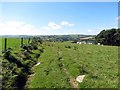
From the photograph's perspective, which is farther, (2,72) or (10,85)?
(2,72)

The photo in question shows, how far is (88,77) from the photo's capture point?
77.9 feet

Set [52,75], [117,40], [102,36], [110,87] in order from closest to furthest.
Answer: [110,87] < [52,75] < [117,40] < [102,36]

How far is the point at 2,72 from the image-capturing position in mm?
22672

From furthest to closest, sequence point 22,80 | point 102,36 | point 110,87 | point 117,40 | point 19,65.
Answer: point 102,36
point 117,40
point 19,65
point 22,80
point 110,87

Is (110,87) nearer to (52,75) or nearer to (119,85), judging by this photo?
(119,85)

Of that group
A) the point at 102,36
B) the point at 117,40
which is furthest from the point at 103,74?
the point at 102,36

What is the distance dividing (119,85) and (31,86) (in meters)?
7.53

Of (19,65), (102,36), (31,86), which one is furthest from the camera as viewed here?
(102,36)

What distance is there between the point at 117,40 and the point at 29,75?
105431 millimetres

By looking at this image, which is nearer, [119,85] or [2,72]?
[119,85]

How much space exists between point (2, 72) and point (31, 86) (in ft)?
9.96

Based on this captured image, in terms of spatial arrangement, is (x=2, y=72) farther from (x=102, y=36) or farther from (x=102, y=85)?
(x=102, y=36)

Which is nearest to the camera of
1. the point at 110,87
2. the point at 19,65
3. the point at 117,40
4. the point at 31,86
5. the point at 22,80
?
the point at 110,87

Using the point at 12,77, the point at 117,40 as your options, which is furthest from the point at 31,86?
the point at 117,40
